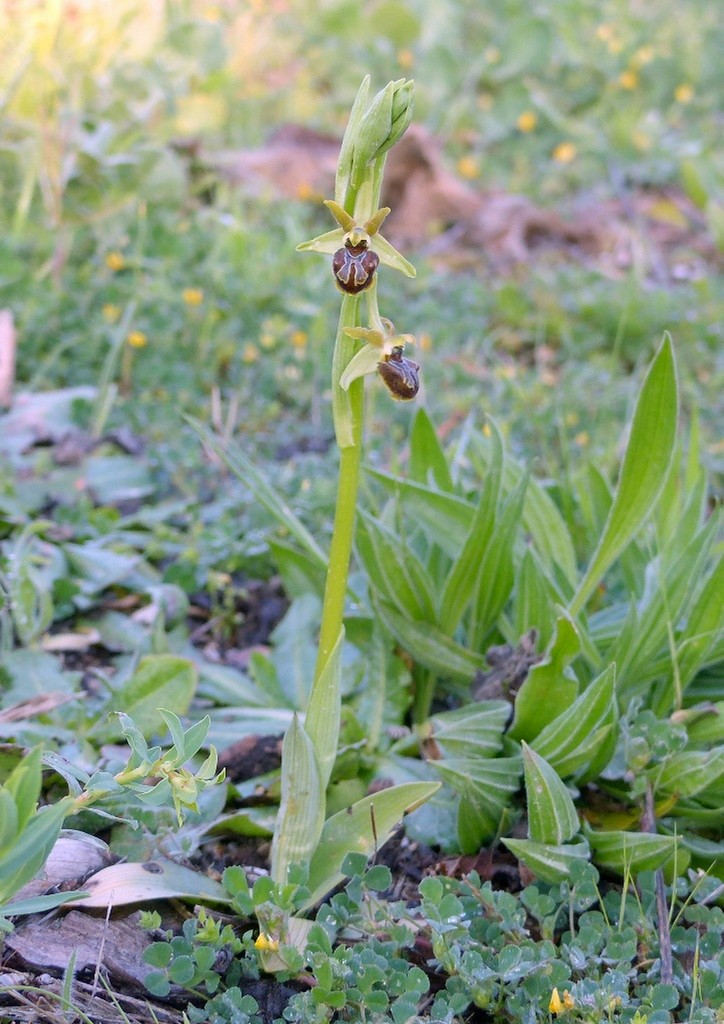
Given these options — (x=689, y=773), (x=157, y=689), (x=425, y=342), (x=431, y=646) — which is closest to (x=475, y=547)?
(x=431, y=646)

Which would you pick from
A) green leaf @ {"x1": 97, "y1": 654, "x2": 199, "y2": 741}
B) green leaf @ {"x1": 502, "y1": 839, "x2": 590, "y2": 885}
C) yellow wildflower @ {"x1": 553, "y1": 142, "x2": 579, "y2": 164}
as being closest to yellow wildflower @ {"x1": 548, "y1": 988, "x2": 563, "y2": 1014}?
green leaf @ {"x1": 502, "y1": 839, "x2": 590, "y2": 885}

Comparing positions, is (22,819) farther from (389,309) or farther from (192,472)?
(389,309)

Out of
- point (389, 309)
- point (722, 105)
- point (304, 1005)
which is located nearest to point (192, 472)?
point (389, 309)

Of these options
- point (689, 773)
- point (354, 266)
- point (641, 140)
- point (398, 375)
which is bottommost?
point (689, 773)

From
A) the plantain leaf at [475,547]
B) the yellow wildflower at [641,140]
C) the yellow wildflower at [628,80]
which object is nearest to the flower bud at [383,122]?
the plantain leaf at [475,547]

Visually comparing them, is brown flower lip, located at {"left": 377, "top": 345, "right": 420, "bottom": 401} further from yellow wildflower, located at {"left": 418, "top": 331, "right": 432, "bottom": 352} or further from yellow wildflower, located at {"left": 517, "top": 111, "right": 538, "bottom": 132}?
yellow wildflower, located at {"left": 517, "top": 111, "right": 538, "bottom": 132}

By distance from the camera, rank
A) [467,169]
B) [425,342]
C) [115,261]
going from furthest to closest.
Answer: [467,169] → [425,342] → [115,261]

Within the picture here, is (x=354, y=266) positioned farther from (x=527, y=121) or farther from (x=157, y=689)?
(x=527, y=121)

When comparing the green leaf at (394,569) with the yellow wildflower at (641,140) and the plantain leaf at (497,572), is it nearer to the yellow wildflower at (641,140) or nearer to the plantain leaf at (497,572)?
the plantain leaf at (497,572)
